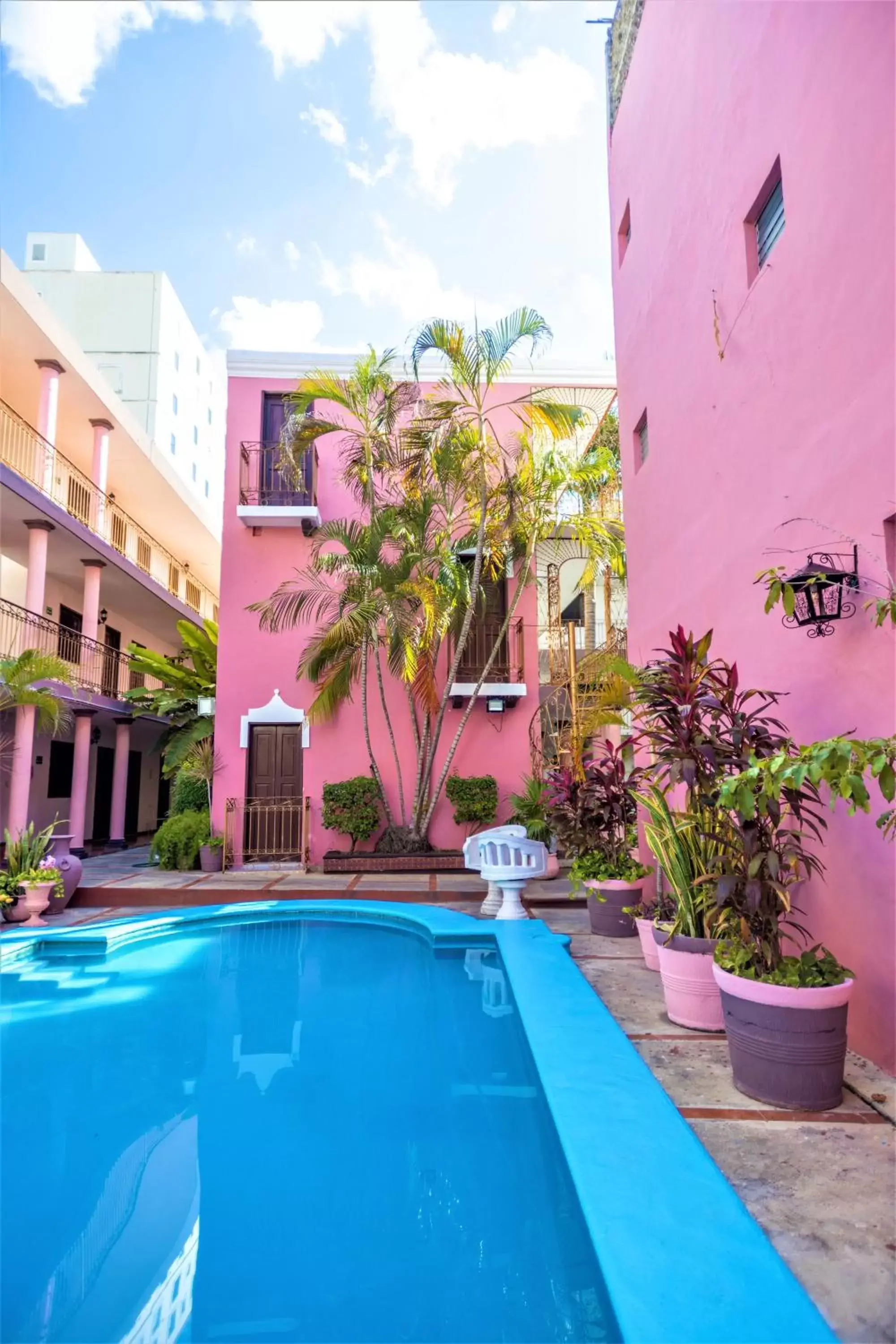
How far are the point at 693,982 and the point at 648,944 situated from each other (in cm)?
124

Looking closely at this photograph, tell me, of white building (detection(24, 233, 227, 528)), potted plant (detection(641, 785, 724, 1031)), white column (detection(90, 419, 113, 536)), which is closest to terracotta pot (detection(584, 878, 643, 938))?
potted plant (detection(641, 785, 724, 1031))

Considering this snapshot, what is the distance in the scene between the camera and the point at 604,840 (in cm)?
659

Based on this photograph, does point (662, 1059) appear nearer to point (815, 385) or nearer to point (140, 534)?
point (815, 385)

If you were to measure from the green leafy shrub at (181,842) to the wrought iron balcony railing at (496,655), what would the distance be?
14.3 feet

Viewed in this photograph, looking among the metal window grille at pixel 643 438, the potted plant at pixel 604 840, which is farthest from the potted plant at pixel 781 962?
the metal window grille at pixel 643 438

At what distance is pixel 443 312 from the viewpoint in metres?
10.1

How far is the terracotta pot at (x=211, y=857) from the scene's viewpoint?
1041cm

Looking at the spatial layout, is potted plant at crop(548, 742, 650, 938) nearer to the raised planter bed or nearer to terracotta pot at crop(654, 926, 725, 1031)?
terracotta pot at crop(654, 926, 725, 1031)

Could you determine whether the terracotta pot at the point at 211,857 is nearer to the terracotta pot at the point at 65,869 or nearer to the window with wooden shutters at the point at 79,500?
the terracotta pot at the point at 65,869

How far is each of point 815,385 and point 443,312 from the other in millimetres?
7304

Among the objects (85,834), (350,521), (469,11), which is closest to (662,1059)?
(469,11)

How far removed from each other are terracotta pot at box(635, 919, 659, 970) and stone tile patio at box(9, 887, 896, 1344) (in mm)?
595

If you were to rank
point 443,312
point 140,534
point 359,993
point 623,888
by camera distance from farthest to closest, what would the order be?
point 140,534 → point 443,312 → point 623,888 → point 359,993

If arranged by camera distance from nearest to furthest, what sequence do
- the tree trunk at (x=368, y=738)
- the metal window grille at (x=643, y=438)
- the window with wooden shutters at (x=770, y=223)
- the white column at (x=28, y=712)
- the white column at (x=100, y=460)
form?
the window with wooden shutters at (x=770, y=223)
the metal window grille at (x=643, y=438)
the tree trunk at (x=368, y=738)
the white column at (x=28, y=712)
the white column at (x=100, y=460)
